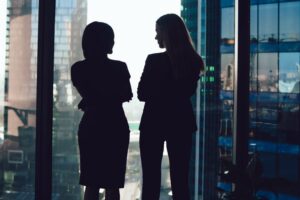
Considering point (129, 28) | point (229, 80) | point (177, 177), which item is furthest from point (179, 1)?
point (177, 177)

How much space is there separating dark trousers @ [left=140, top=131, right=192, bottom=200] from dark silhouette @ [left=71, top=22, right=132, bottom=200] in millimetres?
117

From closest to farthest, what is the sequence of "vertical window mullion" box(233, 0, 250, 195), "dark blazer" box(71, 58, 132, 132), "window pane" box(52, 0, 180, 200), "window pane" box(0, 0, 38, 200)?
1. "dark blazer" box(71, 58, 132, 132)
2. "window pane" box(52, 0, 180, 200)
3. "vertical window mullion" box(233, 0, 250, 195)
4. "window pane" box(0, 0, 38, 200)

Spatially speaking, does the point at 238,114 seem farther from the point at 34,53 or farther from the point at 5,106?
the point at 5,106

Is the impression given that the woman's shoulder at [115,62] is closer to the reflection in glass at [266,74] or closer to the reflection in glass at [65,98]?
the reflection in glass at [65,98]

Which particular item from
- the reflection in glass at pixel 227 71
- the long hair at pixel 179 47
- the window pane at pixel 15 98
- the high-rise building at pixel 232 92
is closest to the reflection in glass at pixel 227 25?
the high-rise building at pixel 232 92

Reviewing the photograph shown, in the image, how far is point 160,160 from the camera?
5.83 ft

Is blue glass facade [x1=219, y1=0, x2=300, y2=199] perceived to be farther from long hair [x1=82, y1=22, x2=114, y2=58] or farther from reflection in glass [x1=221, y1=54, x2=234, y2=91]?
long hair [x1=82, y1=22, x2=114, y2=58]

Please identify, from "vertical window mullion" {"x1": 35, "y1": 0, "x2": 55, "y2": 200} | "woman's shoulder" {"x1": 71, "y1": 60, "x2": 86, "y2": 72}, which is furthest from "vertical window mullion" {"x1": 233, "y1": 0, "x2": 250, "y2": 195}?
"vertical window mullion" {"x1": 35, "y1": 0, "x2": 55, "y2": 200}

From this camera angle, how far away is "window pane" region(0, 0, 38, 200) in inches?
87.6

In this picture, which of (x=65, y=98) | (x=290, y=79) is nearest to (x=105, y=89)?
(x=65, y=98)

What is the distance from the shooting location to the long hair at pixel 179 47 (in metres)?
1.72

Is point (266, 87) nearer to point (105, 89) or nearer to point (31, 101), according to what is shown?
point (105, 89)

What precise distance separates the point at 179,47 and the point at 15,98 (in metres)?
1.24

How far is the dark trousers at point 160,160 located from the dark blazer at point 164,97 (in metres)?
0.05
